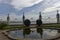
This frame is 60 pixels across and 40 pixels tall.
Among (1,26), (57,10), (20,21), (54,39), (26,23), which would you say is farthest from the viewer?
(20,21)

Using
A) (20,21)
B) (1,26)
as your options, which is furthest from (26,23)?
(20,21)

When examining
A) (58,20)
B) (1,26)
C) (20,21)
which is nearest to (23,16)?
(20,21)

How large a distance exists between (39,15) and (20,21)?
499 cm

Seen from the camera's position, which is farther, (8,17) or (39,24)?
(8,17)

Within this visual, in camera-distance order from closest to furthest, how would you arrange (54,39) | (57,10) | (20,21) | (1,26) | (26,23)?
(54,39), (1,26), (26,23), (57,10), (20,21)

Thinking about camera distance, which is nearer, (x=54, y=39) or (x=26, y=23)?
(x=54, y=39)

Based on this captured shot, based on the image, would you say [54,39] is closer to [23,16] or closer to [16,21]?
[23,16]

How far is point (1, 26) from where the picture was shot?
20250 millimetres

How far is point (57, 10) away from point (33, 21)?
19.6 ft

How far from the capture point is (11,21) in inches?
1273

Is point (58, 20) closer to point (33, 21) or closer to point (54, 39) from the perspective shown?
point (33, 21)

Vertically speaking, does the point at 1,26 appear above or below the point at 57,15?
below

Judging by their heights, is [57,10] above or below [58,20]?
above

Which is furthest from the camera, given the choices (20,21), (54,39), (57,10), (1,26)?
(20,21)
